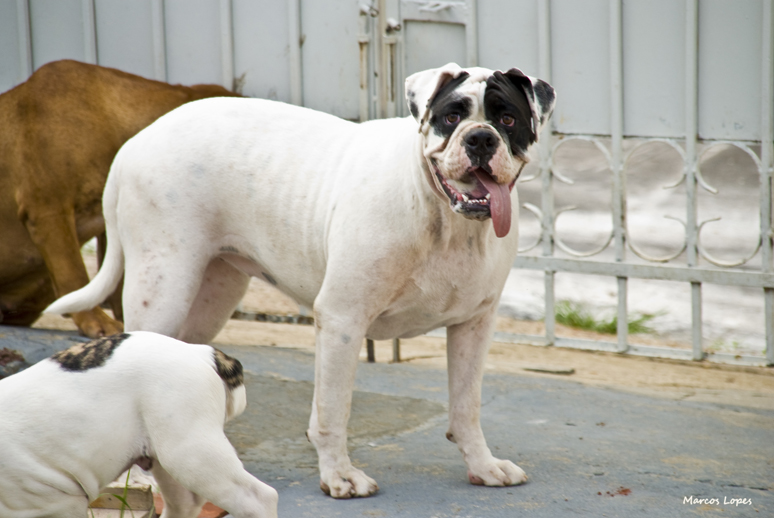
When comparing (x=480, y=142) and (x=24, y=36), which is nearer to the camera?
(x=480, y=142)

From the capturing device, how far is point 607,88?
16.7 feet

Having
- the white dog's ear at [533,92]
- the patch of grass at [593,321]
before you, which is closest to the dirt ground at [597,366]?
the patch of grass at [593,321]

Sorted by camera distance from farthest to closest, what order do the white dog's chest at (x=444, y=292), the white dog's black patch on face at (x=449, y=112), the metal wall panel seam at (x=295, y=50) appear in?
the metal wall panel seam at (x=295, y=50) < the white dog's chest at (x=444, y=292) < the white dog's black patch on face at (x=449, y=112)

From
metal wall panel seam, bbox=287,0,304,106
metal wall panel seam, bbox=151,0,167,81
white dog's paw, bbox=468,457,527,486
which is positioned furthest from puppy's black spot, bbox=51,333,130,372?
metal wall panel seam, bbox=151,0,167,81

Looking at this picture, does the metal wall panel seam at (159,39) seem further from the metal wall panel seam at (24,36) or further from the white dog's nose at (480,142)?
the white dog's nose at (480,142)

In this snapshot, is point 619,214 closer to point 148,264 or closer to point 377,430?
point 377,430

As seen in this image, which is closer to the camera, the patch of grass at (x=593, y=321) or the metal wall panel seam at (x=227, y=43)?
the metal wall panel seam at (x=227, y=43)

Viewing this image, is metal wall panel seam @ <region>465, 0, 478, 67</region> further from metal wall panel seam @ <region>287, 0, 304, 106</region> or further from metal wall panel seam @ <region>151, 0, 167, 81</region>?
metal wall panel seam @ <region>151, 0, 167, 81</region>

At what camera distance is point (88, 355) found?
8.51 ft

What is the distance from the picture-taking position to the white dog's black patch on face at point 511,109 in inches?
111

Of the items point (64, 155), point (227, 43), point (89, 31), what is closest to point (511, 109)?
point (64, 155)

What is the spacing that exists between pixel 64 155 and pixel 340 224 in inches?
86.2

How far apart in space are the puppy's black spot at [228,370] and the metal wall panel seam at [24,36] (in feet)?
13.6

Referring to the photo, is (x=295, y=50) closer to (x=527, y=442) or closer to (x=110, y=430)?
(x=527, y=442)
